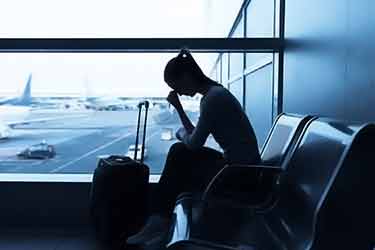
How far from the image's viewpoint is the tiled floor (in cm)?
274

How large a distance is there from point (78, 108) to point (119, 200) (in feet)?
3.60

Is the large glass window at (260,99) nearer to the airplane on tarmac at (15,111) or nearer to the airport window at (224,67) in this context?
the airport window at (224,67)

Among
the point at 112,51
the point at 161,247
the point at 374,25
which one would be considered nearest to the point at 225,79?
the point at 112,51

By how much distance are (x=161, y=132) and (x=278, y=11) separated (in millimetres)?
1242

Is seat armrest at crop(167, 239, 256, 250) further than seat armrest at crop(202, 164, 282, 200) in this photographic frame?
No

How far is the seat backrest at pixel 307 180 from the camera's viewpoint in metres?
1.32

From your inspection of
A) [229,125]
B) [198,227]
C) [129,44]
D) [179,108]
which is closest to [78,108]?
[129,44]

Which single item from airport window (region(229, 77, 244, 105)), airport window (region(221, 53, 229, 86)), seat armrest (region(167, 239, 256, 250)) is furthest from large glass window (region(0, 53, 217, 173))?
seat armrest (region(167, 239, 256, 250))

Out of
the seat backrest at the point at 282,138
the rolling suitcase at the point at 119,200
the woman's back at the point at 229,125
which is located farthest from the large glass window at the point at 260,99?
the woman's back at the point at 229,125

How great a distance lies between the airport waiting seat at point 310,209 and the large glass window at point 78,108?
4.85ft

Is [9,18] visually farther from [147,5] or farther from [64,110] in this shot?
[147,5]

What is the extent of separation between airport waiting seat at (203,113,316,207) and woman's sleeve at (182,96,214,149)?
215mm

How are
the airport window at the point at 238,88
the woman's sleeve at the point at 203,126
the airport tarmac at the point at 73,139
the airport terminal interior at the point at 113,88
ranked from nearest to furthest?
1. the woman's sleeve at the point at 203,126
2. the airport terminal interior at the point at 113,88
3. the airport tarmac at the point at 73,139
4. the airport window at the point at 238,88

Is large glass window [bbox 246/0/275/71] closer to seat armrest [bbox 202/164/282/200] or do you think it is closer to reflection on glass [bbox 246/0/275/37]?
reflection on glass [bbox 246/0/275/37]
